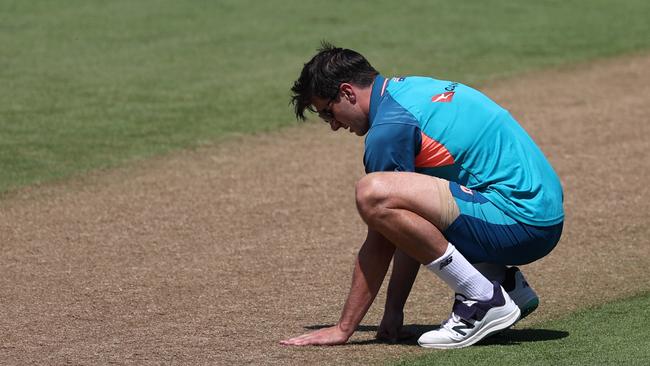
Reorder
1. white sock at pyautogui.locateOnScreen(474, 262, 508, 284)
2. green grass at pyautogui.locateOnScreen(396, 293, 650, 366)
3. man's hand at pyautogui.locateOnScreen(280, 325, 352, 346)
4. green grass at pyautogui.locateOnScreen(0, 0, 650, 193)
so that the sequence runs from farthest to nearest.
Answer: green grass at pyautogui.locateOnScreen(0, 0, 650, 193)
white sock at pyautogui.locateOnScreen(474, 262, 508, 284)
man's hand at pyautogui.locateOnScreen(280, 325, 352, 346)
green grass at pyautogui.locateOnScreen(396, 293, 650, 366)

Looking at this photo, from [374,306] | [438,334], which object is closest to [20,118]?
[374,306]

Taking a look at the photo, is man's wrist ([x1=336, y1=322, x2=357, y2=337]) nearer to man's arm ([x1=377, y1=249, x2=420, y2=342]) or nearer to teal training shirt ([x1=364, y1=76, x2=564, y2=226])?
man's arm ([x1=377, y1=249, x2=420, y2=342])

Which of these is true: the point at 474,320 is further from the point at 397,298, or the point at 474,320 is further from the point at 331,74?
the point at 331,74

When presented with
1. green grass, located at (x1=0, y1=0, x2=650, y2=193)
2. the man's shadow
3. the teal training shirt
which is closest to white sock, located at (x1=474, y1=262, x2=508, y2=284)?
the man's shadow

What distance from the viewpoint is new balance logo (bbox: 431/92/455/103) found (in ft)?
16.8

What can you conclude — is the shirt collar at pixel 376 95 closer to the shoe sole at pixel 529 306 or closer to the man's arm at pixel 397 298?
the man's arm at pixel 397 298

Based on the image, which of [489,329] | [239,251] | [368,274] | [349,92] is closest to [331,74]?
[349,92]

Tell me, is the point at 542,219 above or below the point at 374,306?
above

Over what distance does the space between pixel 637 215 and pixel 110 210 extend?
3581mm

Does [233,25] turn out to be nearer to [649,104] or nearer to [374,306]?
[649,104]

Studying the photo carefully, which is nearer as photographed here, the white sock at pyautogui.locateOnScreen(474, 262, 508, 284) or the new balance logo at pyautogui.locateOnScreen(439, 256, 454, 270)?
the new balance logo at pyautogui.locateOnScreen(439, 256, 454, 270)

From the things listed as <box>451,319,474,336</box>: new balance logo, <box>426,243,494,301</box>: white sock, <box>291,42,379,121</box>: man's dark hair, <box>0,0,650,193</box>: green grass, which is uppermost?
<box>291,42,379,121</box>: man's dark hair

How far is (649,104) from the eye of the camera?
11766mm

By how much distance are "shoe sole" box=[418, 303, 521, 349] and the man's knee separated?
69cm
